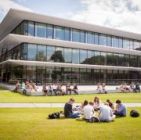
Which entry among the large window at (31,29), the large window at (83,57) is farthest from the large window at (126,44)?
the large window at (31,29)

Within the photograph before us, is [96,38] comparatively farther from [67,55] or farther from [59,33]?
[59,33]

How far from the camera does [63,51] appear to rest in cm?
4803

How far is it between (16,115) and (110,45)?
42.5 meters

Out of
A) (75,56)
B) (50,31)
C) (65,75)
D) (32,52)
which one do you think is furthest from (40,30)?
(65,75)

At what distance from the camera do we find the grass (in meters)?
11.7

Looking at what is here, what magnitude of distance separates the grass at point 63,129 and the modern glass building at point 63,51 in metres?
26.3

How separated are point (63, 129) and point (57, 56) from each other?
3415cm

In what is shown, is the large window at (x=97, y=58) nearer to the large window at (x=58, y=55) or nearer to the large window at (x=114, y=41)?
the large window at (x=114, y=41)

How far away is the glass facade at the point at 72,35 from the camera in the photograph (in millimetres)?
43888

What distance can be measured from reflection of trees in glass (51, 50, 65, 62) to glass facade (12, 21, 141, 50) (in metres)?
2.40

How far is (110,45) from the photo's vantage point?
188ft

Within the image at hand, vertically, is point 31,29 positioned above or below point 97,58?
above

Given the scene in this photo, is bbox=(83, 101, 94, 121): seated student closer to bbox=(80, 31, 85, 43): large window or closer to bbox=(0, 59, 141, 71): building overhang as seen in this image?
bbox=(0, 59, 141, 71): building overhang

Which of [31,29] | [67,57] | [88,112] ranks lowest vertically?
[88,112]
